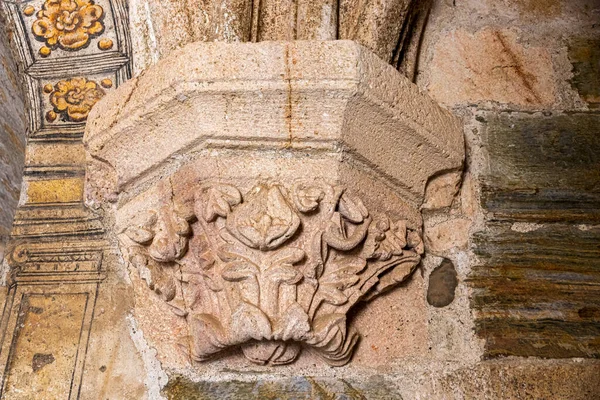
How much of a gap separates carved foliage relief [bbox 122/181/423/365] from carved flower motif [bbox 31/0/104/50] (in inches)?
24.6

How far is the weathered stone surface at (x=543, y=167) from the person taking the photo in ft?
5.08

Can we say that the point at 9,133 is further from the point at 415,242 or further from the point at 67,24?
the point at 415,242

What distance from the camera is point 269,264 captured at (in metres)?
1.25

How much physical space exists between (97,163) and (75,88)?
31 centimetres

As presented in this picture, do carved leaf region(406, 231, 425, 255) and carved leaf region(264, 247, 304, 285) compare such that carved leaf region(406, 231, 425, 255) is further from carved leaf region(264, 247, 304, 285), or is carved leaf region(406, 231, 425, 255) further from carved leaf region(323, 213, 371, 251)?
carved leaf region(264, 247, 304, 285)

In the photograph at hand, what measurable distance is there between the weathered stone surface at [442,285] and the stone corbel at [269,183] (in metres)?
0.08

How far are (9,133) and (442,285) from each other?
121 cm

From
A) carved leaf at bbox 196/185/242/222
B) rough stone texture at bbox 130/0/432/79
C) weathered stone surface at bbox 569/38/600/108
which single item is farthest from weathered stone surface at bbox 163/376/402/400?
weathered stone surface at bbox 569/38/600/108

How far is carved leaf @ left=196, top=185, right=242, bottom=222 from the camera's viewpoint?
1.28m

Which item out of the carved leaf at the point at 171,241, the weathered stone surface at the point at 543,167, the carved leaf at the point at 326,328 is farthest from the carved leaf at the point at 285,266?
the weathered stone surface at the point at 543,167

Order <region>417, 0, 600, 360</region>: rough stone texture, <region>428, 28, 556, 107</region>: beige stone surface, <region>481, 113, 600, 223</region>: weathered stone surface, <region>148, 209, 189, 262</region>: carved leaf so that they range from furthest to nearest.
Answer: <region>428, 28, 556, 107</region>: beige stone surface → <region>481, 113, 600, 223</region>: weathered stone surface → <region>417, 0, 600, 360</region>: rough stone texture → <region>148, 209, 189, 262</region>: carved leaf

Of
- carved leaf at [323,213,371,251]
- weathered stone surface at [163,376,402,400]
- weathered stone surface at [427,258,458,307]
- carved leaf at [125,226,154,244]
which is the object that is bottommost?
weathered stone surface at [163,376,402,400]

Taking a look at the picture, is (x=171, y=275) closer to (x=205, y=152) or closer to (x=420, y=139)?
(x=205, y=152)

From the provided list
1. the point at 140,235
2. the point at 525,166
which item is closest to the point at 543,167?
the point at 525,166
